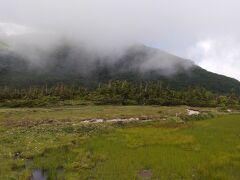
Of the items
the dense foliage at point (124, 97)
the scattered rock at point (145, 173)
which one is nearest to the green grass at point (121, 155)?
the scattered rock at point (145, 173)

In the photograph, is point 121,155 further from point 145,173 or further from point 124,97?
point 124,97

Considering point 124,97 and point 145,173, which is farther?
point 124,97

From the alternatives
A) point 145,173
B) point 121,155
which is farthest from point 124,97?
point 145,173

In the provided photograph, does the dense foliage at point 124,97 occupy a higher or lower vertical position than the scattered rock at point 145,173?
higher

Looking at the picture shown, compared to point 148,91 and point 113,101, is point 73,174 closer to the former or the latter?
point 113,101

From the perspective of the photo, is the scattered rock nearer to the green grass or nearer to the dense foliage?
the green grass

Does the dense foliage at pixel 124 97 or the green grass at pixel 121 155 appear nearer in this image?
the green grass at pixel 121 155

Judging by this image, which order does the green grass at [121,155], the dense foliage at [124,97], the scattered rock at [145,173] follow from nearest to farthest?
the scattered rock at [145,173], the green grass at [121,155], the dense foliage at [124,97]

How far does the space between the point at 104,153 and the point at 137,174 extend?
26.7 feet

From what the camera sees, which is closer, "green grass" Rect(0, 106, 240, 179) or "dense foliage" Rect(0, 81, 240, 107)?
"green grass" Rect(0, 106, 240, 179)

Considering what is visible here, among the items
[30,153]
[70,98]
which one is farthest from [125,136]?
[70,98]

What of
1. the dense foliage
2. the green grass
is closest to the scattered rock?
the green grass

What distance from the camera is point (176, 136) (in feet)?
144

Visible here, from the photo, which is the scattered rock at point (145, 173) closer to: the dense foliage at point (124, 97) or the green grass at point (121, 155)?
the green grass at point (121, 155)
